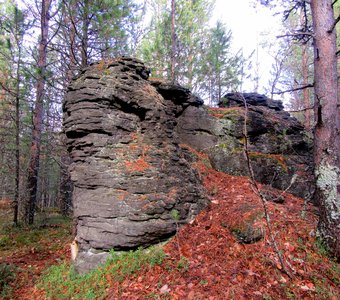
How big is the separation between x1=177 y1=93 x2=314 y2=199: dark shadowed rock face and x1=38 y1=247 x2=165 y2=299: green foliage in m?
4.75

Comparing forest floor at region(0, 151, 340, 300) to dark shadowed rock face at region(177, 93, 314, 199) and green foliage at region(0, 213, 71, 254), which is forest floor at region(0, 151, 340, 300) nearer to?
green foliage at region(0, 213, 71, 254)

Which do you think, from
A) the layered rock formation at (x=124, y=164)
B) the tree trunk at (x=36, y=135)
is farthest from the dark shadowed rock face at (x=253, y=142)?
the tree trunk at (x=36, y=135)

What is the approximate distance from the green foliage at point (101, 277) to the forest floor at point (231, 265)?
3 cm

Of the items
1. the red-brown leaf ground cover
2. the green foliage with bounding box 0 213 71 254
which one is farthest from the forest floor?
the green foliage with bounding box 0 213 71 254

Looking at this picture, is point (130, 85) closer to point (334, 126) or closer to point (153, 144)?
point (153, 144)

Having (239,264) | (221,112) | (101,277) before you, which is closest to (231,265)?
(239,264)

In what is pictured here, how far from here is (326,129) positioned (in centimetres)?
477

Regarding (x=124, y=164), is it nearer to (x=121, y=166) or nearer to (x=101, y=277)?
(x=121, y=166)

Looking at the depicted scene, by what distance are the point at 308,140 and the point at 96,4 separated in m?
10.0

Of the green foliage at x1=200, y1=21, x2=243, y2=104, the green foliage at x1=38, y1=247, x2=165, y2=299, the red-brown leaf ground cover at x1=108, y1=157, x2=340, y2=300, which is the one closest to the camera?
the red-brown leaf ground cover at x1=108, y1=157, x2=340, y2=300

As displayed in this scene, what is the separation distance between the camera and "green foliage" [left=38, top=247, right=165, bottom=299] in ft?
15.8

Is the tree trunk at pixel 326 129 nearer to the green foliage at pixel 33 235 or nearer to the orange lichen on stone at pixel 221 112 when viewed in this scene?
the orange lichen on stone at pixel 221 112

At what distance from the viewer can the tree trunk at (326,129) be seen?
4504 millimetres

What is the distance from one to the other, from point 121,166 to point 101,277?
2.60 metres
